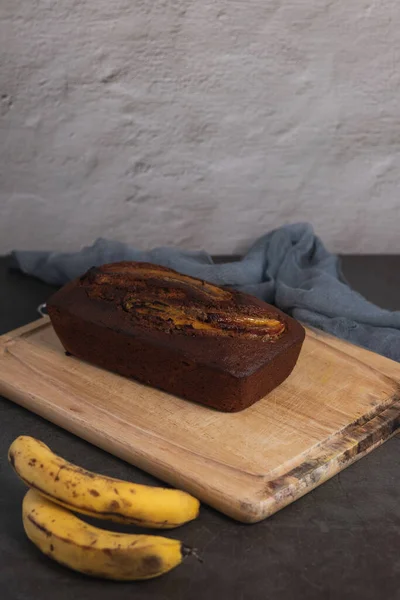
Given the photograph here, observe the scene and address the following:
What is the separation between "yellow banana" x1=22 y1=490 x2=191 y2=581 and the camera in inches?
51.9

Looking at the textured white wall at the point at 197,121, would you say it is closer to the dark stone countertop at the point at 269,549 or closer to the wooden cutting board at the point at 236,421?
the wooden cutting board at the point at 236,421

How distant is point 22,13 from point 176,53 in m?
0.40

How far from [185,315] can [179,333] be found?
42 mm

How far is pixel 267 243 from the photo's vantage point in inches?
98.2

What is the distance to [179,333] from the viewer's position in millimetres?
1806

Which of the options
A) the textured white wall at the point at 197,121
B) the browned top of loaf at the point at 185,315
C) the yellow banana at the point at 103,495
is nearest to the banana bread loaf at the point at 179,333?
the browned top of loaf at the point at 185,315

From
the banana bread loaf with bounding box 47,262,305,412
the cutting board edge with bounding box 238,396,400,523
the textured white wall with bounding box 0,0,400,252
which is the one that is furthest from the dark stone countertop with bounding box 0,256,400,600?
the textured white wall with bounding box 0,0,400,252

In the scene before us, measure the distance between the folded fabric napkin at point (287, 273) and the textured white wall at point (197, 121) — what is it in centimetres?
14

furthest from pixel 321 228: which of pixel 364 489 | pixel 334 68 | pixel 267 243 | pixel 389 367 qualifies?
pixel 364 489

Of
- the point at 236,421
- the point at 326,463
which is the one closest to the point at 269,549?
the point at 326,463

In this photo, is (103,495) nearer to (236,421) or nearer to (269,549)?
(269,549)

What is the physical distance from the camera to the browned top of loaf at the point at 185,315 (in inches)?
69.7

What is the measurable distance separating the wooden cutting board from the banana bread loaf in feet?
0.12

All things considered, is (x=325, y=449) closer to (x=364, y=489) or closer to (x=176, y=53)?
(x=364, y=489)
